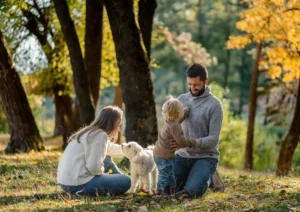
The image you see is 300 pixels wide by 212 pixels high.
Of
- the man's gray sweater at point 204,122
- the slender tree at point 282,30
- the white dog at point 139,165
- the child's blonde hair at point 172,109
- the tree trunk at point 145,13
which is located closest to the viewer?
the child's blonde hair at point 172,109

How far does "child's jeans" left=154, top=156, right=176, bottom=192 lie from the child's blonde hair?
0.59 metres

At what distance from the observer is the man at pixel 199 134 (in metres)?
7.42

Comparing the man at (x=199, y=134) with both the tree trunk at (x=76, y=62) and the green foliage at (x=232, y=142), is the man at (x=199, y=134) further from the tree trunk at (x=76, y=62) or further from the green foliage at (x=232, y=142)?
the green foliage at (x=232, y=142)

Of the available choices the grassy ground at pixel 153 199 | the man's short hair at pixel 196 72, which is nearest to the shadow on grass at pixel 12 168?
the grassy ground at pixel 153 199

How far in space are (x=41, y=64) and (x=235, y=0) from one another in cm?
2655

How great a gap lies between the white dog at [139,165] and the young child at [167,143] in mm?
120

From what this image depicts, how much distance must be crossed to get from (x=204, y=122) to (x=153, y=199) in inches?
50.9

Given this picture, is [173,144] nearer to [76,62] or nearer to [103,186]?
[103,186]

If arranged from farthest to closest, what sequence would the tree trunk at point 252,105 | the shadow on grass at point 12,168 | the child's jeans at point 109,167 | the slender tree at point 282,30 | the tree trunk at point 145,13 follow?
the tree trunk at point 252,105
the slender tree at point 282,30
the tree trunk at point 145,13
the shadow on grass at point 12,168
the child's jeans at point 109,167

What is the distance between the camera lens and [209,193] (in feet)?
25.4

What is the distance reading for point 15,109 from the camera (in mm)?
14016

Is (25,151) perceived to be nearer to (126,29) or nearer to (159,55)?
(126,29)

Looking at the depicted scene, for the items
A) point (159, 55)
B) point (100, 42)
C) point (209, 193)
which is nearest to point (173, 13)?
point (159, 55)

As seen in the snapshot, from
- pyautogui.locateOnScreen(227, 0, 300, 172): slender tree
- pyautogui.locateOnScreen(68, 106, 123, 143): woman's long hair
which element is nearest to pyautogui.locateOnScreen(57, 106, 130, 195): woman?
pyautogui.locateOnScreen(68, 106, 123, 143): woman's long hair
